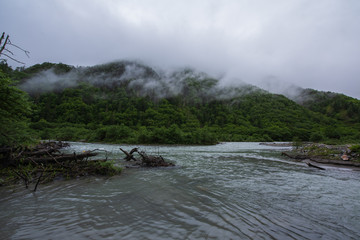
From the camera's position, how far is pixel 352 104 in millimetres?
167750

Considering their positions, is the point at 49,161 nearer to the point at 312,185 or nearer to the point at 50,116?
the point at 312,185

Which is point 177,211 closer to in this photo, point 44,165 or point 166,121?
point 44,165

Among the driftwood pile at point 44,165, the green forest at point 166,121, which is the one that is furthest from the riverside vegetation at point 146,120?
the driftwood pile at point 44,165

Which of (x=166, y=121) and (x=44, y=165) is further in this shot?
(x=166, y=121)

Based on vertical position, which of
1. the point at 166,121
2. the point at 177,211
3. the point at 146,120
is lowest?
the point at 177,211

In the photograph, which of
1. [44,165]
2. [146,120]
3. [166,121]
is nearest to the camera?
[44,165]

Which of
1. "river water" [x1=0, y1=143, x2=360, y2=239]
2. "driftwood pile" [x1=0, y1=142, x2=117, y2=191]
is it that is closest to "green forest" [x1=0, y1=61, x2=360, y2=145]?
"river water" [x1=0, y1=143, x2=360, y2=239]

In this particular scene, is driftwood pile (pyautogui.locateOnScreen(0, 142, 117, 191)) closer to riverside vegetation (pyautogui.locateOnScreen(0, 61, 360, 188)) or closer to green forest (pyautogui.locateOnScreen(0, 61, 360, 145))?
riverside vegetation (pyautogui.locateOnScreen(0, 61, 360, 188))

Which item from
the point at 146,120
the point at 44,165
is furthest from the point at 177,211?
the point at 146,120

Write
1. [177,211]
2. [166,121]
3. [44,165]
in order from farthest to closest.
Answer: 1. [166,121]
2. [44,165]
3. [177,211]

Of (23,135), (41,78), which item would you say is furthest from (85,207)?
(41,78)

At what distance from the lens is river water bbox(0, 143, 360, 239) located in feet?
16.1

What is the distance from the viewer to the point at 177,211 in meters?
6.43

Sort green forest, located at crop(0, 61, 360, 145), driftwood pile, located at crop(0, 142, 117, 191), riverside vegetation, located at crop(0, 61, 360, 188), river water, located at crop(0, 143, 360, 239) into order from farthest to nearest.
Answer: green forest, located at crop(0, 61, 360, 145) < riverside vegetation, located at crop(0, 61, 360, 188) < driftwood pile, located at crop(0, 142, 117, 191) < river water, located at crop(0, 143, 360, 239)
